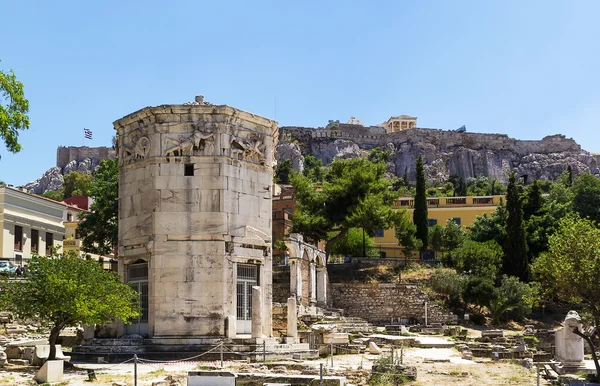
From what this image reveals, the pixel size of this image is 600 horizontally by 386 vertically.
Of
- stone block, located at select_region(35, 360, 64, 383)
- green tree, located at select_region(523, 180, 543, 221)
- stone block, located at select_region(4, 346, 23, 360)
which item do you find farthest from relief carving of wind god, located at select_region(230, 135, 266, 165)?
green tree, located at select_region(523, 180, 543, 221)

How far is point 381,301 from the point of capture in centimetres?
4444

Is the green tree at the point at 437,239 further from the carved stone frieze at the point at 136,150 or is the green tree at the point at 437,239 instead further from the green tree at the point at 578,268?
the carved stone frieze at the point at 136,150

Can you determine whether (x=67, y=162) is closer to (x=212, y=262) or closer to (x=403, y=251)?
(x=403, y=251)

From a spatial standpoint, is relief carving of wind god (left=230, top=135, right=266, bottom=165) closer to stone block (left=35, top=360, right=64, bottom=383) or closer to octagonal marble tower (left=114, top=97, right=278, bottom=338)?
octagonal marble tower (left=114, top=97, right=278, bottom=338)

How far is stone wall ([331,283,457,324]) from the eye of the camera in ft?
144

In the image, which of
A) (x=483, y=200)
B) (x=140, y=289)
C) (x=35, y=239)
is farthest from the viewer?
(x=483, y=200)

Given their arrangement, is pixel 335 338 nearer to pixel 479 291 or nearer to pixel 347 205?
pixel 479 291

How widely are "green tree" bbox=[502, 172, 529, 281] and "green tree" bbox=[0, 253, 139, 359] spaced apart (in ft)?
108

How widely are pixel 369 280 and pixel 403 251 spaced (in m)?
10.3

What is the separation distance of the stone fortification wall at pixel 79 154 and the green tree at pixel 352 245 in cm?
10226

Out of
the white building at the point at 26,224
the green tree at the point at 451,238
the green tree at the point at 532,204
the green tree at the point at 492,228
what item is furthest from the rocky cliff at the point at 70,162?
the green tree at the point at 532,204

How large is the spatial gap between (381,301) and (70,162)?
126065 mm

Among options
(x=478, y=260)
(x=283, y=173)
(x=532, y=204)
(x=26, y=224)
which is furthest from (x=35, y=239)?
(x=283, y=173)

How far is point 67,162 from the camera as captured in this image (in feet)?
524
